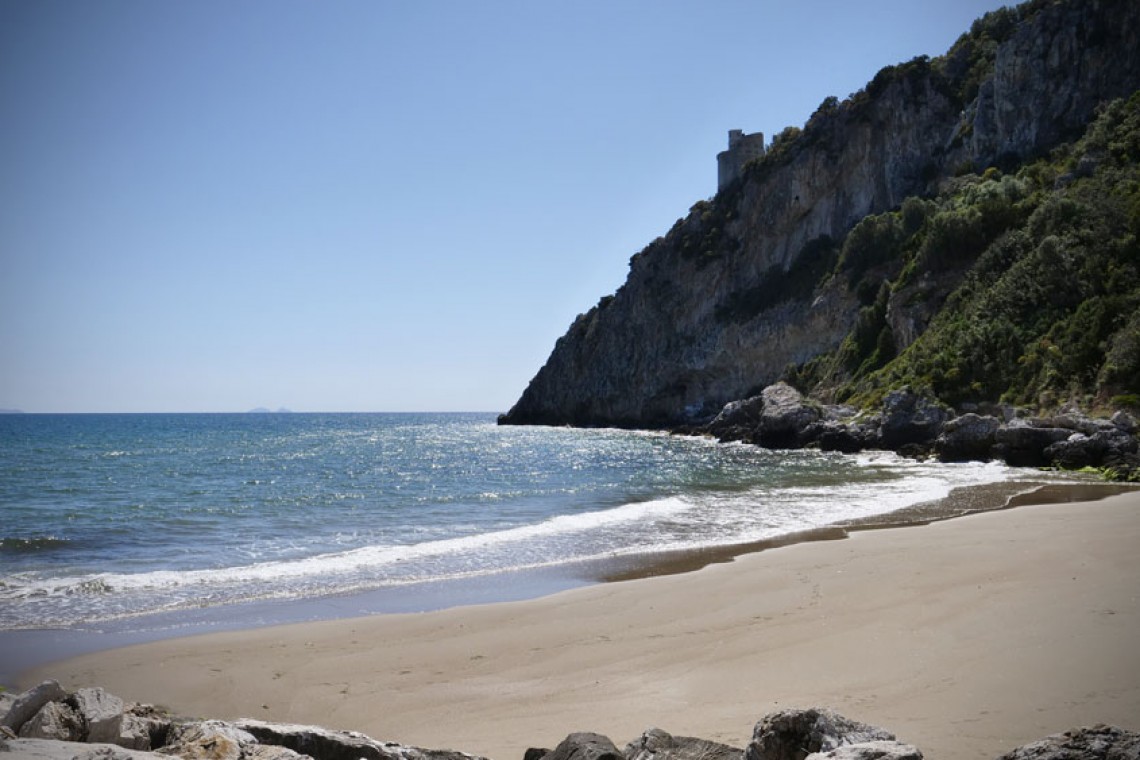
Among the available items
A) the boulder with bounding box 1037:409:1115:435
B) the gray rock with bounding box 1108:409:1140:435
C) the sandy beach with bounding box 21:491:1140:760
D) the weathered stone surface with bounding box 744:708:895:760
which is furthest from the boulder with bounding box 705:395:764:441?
the weathered stone surface with bounding box 744:708:895:760

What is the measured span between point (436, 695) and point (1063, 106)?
58372mm

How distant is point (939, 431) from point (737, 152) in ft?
181

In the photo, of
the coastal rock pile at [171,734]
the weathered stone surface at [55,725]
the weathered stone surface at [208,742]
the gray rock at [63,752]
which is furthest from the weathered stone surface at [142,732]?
the gray rock at [63,752]

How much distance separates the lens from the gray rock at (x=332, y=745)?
15.2 feet

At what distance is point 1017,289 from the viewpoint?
37031mm

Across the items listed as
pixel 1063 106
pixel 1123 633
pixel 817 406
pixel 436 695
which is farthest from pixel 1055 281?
pixel 436 695

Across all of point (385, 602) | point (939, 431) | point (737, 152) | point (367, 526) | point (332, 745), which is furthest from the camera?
point (737, 152)

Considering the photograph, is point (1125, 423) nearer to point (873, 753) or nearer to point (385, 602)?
point (385, 602)

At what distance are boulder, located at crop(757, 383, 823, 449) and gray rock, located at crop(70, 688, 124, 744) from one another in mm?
40118

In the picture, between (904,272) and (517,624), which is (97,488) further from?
(904,272)

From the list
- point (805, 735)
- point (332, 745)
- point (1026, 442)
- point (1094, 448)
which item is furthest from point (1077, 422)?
point (332, 745)

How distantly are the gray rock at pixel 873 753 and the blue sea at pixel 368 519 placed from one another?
7766 millimetres

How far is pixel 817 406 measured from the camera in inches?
1709

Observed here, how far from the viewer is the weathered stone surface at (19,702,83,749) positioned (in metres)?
4.69
